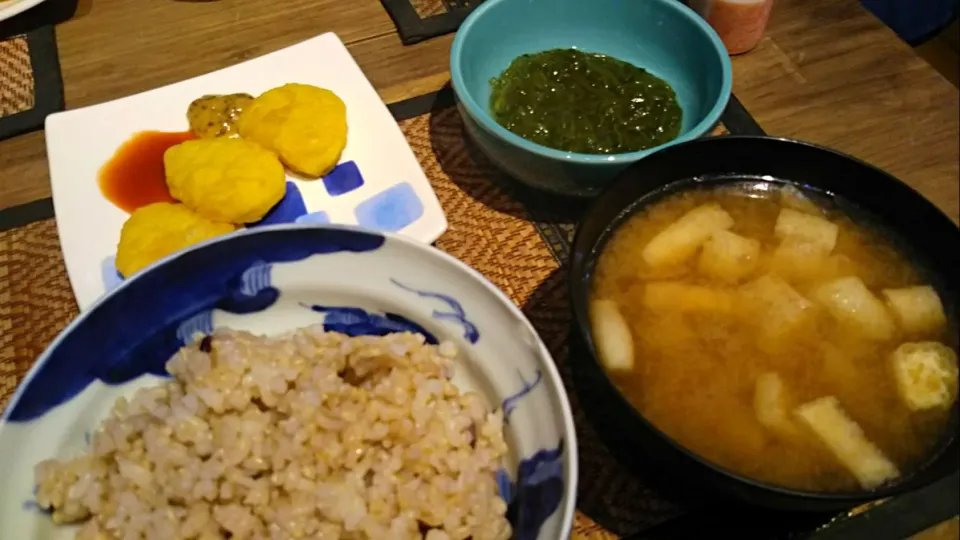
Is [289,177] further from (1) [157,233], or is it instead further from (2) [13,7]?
(2) [13,7]

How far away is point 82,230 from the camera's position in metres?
1.57

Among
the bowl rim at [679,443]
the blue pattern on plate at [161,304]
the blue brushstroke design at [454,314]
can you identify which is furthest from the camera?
the blue brushstroke design at [454,314]

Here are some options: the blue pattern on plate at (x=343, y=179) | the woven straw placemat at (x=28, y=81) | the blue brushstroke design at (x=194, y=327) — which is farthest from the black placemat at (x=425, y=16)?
the blue brushstroke design at (x=194, y=327)

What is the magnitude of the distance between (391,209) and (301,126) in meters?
0.29

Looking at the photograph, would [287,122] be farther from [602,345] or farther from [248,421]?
[602,345]

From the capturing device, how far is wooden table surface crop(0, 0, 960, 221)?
190 cm

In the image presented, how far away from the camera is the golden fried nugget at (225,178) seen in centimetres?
158

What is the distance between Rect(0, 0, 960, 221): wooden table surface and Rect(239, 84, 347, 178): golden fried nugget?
24 cm

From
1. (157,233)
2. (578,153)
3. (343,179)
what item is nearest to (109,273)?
(157,233)

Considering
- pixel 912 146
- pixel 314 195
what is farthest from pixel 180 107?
pixel 912 146

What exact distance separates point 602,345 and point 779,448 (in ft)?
1.02

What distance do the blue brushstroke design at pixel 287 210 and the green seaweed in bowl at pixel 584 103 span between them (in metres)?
0.50

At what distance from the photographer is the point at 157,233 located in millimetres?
1525

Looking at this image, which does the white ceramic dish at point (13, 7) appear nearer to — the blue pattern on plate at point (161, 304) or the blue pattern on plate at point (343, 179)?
the blue pattern on plate at point (343, 179)
